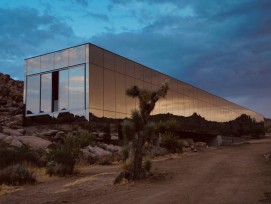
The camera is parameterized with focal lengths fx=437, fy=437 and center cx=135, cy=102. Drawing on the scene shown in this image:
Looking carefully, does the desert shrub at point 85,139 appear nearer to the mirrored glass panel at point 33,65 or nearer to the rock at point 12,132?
the rock at point 12,132

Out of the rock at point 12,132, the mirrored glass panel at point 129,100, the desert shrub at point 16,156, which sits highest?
the mirrored glass panel at point 129,100

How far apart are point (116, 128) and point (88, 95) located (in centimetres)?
436

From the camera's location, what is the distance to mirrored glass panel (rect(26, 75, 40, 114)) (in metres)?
36.8

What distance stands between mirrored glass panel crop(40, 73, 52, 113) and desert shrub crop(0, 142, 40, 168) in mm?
10765

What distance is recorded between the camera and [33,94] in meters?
37.6

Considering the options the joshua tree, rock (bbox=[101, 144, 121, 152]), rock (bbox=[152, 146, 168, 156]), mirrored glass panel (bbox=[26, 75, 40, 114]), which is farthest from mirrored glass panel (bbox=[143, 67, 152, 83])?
the joshua tree

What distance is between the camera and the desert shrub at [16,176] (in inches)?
712

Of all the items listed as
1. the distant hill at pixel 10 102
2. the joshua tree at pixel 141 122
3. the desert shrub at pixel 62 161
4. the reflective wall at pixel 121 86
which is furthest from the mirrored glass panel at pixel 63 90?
the joshua tree at pixel 141 122

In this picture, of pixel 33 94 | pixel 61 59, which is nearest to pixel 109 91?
pixel 61 59

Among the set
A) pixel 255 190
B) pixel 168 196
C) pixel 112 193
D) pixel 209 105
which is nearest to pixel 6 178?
pixel 112 193

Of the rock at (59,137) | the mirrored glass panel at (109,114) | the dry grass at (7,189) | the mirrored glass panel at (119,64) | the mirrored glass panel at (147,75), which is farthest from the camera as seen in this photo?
the mirrored glass panel at (147,75)

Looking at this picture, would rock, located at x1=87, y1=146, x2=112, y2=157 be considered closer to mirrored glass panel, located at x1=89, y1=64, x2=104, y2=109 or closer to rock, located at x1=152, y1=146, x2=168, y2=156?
mirrored glass panel, located at x1=89, y1=64, x2=104, y2=109

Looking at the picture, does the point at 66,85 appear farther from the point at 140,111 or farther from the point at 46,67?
the point at 140,111

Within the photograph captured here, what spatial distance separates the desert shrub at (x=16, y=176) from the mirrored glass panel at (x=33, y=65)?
64.8ft
